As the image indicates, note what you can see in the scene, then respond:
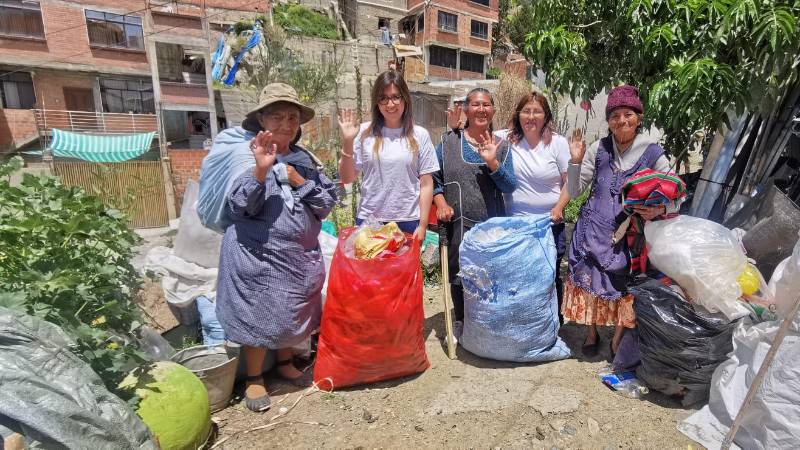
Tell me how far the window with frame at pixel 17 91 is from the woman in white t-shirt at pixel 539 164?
20086mm

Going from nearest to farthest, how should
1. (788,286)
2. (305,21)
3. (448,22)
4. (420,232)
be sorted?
(788,286)
(420,232)
(305,21)
(448,22)

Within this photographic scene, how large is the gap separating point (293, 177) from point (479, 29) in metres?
31.3

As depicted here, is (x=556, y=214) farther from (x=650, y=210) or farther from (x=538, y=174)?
(x=650, y=210)

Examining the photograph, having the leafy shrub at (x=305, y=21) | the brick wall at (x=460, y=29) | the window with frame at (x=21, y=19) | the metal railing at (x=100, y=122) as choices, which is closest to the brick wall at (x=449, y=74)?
the brick wall at (x=460, y=29)

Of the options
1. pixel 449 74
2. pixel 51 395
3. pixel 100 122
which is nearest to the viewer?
pixel 51 395

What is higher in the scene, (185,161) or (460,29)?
(460,29)

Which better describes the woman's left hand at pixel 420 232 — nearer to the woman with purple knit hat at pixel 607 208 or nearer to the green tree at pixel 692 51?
the woman with purple knit hat at pixel 607 208

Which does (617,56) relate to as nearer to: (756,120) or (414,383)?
(756,120)

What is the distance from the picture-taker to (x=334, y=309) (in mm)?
2291

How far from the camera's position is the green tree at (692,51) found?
7.22 feet

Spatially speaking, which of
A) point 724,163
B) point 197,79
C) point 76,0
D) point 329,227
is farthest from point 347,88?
point 724,163

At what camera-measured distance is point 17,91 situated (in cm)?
1619

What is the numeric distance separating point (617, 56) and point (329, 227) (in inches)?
109

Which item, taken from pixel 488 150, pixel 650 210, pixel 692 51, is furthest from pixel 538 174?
pixel 692 51
